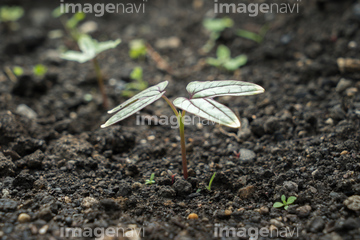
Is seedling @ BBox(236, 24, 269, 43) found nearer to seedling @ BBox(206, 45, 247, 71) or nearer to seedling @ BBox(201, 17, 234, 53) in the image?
seedling @ BBox(201, 17, 234, 53)

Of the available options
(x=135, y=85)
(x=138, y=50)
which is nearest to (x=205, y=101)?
(x=135, y=85)

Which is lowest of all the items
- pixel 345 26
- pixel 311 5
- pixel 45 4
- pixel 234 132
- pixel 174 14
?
pixel 234 132

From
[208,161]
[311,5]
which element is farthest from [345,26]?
[208,161]

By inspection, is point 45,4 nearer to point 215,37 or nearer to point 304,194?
point 215,37

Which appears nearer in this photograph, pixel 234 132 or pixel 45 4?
pixel 234 132

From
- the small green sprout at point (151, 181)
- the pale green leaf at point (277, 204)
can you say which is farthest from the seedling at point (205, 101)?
the pale green leaf at point (277, 204)

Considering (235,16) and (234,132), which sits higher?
(235,16)

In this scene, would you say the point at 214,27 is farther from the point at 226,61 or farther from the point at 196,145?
the point at 196,145

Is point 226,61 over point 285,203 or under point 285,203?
over
